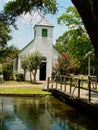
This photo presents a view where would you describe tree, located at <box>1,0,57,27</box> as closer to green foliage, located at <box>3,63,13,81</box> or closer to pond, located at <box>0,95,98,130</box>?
pond, located at <box>0,95,98,130</box>

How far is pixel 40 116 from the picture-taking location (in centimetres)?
1784

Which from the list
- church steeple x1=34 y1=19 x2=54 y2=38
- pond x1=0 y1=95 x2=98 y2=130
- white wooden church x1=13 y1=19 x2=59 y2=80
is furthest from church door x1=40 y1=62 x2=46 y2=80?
pond x1=0 y1=95 x2=98 y2=130

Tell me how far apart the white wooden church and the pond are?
18.1 m

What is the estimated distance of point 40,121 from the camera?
16.2 metres

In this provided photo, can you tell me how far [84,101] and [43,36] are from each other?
25.0 meters

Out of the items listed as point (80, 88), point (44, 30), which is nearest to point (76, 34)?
point (44, 30)

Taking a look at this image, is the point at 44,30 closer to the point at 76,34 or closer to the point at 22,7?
the point at 76,34

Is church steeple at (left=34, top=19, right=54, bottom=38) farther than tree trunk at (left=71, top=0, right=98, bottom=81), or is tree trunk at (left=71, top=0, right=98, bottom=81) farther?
church steeple at (left=34, top=19, right=54, bottom=38)

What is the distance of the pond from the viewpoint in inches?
593

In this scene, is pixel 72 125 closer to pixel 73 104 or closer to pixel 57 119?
pixel 57 119

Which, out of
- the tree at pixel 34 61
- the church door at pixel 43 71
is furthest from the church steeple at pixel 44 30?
the tree at pixel 34 61

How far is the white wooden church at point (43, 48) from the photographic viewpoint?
42.8 m

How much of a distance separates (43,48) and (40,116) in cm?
2561

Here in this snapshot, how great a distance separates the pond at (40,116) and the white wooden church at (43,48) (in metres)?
18.1
